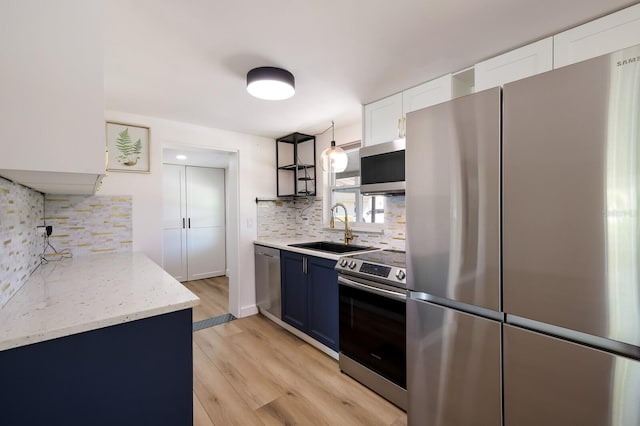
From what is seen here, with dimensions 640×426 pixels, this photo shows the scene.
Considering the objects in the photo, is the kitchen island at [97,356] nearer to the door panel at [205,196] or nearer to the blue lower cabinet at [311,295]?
the blue lower cabinet at [311,295]

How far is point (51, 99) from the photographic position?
98 cm

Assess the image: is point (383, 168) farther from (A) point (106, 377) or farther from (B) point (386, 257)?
(A) point (106, 377)

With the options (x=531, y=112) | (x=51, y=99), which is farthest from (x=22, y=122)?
(x=531, y=112)

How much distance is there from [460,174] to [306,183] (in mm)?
2376

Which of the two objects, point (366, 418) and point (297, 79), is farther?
point (297, 79)

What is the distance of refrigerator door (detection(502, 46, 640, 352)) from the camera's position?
884 mm

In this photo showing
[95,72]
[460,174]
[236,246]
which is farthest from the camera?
[236,246]

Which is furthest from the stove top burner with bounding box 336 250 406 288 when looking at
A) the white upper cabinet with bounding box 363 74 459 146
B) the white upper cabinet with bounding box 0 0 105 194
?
the white upper cabinet with bounding box 0 0 105 194

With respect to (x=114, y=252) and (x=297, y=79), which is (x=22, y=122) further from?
(x=114, y=252)

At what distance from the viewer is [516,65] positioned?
1610mm

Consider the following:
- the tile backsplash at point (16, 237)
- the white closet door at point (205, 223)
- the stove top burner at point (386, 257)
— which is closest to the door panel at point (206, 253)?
the white closet door at point (205, 223)

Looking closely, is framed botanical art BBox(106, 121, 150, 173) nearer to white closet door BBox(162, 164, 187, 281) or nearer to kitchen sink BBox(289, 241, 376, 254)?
kitchen sink BBox(289, 241, 376, 254)

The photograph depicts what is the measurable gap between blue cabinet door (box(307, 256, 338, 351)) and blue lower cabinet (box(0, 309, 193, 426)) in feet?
4.29

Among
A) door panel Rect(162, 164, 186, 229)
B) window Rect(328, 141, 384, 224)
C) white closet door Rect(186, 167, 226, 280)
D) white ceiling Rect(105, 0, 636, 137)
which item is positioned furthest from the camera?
white closet door Rect(186, 167, 226, 280)
